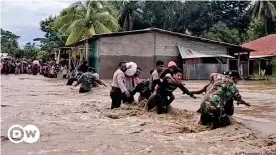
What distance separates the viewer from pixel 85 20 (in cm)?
3334

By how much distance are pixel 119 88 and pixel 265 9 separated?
126 feet

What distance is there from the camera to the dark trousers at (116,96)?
1056cm

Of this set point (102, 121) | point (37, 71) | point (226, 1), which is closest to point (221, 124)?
point (102, 121)

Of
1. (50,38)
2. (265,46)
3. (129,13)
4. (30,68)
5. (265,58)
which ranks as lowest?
(30,68)

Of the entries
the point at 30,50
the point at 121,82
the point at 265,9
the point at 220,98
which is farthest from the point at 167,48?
the point at 30,50

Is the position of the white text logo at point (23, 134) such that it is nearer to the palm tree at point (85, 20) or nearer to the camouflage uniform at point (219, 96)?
the camouflage uniform at point (219, 96)

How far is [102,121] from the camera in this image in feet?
29.5

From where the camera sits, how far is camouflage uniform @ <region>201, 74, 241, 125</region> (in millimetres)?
7367

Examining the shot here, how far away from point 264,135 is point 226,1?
4996 centimetres

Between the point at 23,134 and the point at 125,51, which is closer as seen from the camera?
the point at 23,134

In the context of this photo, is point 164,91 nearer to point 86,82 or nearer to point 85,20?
point 86,82

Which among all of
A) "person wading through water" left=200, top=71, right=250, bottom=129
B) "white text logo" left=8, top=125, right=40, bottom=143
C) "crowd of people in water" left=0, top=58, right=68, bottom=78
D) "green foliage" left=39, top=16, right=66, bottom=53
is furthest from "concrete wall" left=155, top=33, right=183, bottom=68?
"person wading through water" left=200, top=71, right=250, bottom=129

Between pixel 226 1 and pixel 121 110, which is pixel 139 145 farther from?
pixel 226 1

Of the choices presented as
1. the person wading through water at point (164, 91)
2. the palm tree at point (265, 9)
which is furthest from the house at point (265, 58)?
the person wading through water at point (164, 91)
